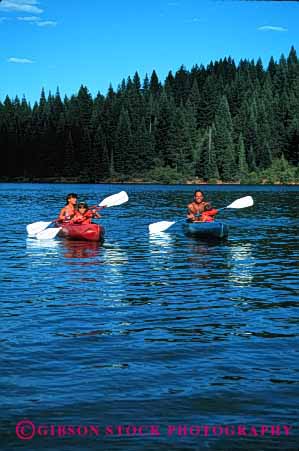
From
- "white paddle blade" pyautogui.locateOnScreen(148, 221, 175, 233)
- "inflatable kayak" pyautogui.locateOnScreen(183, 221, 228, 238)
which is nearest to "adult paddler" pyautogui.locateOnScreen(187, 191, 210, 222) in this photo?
"inflatable kayak" pyautogui.locateOnScreen(183, 221, 228, 238)

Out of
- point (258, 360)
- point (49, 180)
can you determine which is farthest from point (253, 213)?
point (49, 180)

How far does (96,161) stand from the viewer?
126625mm

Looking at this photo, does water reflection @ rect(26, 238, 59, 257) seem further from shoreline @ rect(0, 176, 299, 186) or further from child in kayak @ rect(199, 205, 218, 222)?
shoreline @ rect(0, 176, 299, 186)

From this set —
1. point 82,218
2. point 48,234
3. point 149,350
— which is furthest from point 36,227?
point 149,350

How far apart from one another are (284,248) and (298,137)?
351 feet

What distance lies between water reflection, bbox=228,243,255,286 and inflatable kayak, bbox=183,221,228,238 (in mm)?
925

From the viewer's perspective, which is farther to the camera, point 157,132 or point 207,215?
point 157,132

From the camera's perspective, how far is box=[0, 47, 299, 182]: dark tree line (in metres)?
122

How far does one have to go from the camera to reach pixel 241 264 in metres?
17.8

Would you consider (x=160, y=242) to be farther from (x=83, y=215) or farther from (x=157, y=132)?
(x=157, y=132)

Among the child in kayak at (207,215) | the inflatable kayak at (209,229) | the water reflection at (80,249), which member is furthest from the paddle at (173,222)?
the water reflection at (80,249)

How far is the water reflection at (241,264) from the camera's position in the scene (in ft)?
49.4

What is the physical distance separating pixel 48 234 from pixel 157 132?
354 ft

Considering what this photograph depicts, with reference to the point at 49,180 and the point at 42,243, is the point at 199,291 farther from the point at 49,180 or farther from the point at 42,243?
the point at 49,180
